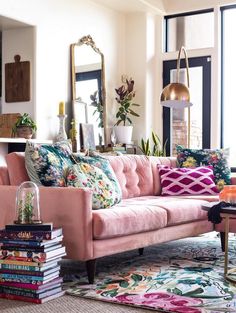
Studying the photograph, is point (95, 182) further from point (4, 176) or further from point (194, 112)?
point (194, 112)

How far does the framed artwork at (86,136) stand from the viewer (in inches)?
243

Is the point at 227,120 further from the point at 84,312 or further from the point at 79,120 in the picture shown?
the point at 84,312

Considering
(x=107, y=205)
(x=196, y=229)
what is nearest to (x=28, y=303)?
(x=107, y=205)

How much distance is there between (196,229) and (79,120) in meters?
2.53

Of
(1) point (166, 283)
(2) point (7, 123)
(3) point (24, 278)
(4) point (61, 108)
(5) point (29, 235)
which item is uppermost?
(4) point (61, 108)

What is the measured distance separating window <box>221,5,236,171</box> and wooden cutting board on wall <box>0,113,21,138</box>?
9.27ft

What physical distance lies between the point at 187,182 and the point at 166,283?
1798 mm

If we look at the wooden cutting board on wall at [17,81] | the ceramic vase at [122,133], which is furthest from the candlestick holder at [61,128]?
the ceramic vase at [122,133]

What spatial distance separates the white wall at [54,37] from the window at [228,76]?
1.58 meters

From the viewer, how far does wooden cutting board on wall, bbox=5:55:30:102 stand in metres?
5.68

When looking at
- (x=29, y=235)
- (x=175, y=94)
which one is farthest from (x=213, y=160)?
(x=29, y=235)

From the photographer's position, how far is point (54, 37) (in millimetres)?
5910

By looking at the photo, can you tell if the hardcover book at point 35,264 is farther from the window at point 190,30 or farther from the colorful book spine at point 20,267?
the window at point 190,30

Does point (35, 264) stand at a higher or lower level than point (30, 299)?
higher
